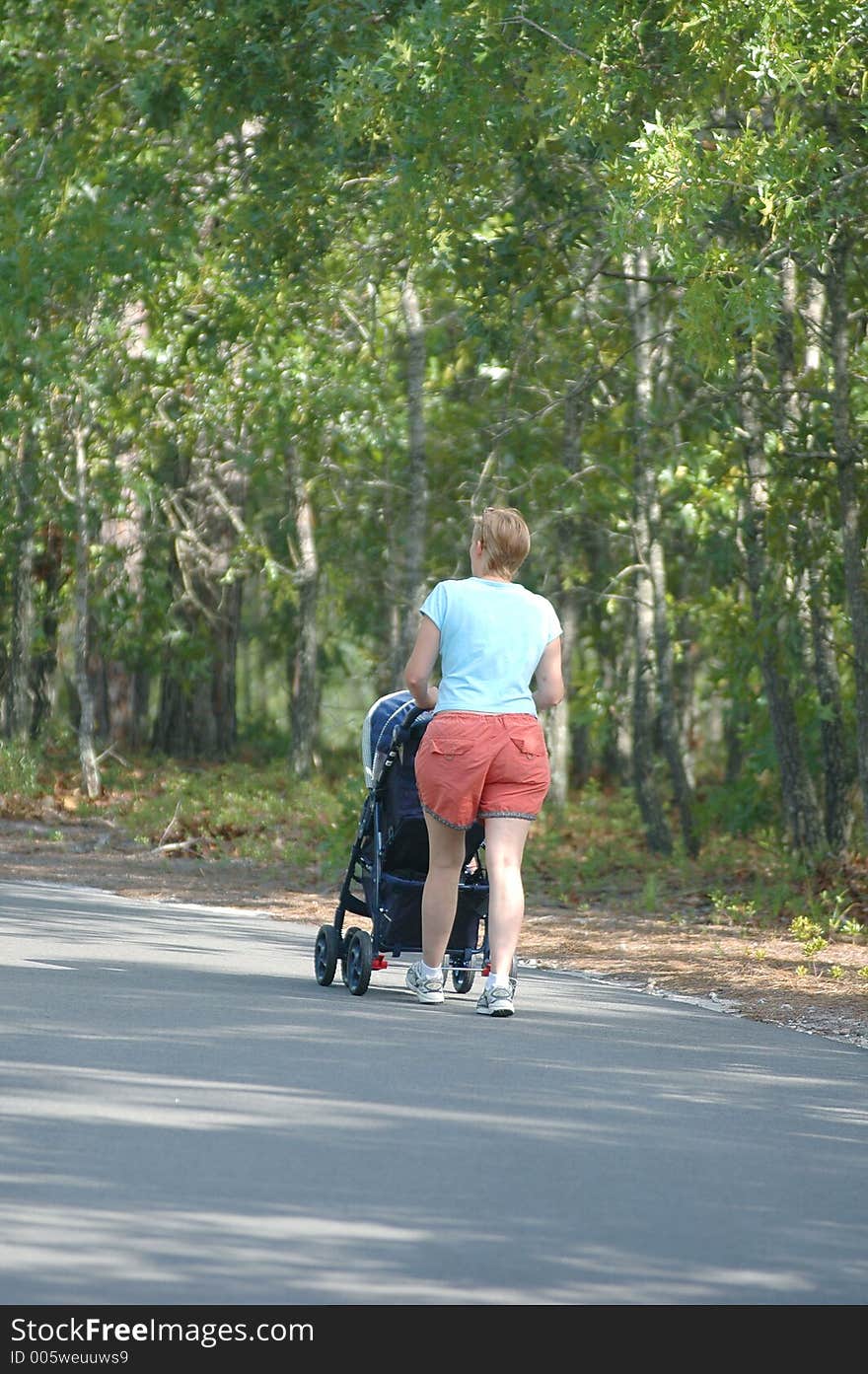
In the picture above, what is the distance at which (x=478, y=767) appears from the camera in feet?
29.1

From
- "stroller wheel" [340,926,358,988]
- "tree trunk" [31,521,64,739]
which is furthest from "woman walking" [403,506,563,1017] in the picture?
"tree trunk" [31,521,64,739]

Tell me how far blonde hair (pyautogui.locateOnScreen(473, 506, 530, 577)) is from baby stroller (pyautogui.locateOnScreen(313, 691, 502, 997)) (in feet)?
2.50

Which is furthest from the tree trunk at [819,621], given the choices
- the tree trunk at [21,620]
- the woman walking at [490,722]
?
the tree trunk at [21,620]

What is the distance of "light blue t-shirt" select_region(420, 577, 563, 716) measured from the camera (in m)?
8.94

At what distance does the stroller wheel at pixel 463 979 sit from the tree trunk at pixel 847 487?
5010 millimetres

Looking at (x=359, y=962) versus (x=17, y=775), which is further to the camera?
(x=17, y=775)

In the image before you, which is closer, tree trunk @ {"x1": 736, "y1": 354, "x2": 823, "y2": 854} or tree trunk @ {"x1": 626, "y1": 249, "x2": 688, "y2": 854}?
tree trunk @ {"x1": 736, "y1": 354, "x2": 823, "y2": 854}

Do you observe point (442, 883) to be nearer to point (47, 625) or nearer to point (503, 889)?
point (503, 889)

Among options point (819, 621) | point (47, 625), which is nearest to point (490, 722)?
point (819, 621)

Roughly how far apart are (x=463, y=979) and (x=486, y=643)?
1.99 m

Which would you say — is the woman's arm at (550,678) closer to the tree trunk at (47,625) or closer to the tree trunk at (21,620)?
the tree trunk at (21,620)

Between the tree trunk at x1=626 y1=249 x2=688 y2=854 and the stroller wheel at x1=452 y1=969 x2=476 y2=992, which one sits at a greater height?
the tree trunk at x1=626 y1=249 x2=688 y2=854

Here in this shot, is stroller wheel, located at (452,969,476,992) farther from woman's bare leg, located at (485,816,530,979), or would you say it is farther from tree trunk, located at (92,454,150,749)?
tree trunk, located at (92,454,150,749)

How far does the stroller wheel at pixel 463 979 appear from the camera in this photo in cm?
1005
